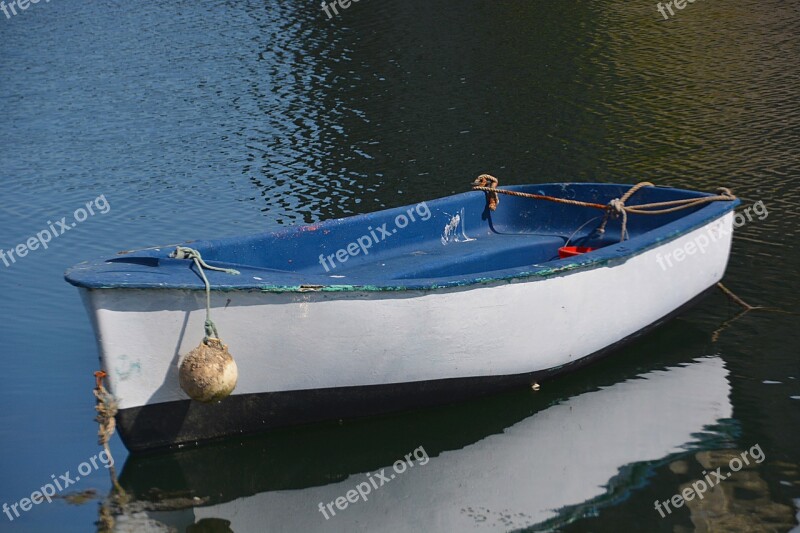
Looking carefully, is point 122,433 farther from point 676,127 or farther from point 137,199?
point 676,127

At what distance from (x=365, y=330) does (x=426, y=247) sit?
7.49ft

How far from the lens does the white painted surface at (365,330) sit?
6.34 metres

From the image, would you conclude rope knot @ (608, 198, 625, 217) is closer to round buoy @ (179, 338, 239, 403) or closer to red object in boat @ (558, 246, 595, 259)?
red object in boat @ (558, 246, 595, 259)

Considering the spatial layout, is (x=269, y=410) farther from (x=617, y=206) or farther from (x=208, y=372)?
(x=617, y=206)

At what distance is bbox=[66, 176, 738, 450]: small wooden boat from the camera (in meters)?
6.38

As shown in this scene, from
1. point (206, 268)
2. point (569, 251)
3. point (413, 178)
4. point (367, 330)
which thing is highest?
point (206, 268)

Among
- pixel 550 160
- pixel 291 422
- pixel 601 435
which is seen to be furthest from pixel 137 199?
pixel 601 435

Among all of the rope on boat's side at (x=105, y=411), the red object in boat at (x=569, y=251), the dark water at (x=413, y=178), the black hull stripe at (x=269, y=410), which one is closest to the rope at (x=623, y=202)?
the red object in boat at (x=569, y=251)

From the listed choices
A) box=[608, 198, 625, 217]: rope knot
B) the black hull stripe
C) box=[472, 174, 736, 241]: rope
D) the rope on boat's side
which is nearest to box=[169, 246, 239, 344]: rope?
the black hull stripe

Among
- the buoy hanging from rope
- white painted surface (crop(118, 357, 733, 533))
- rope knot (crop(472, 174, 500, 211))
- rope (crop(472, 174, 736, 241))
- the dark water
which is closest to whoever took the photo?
the buoy hanging from rope

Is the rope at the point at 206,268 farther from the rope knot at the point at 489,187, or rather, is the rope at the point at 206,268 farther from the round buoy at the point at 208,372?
the rope knot at the point at 489,187

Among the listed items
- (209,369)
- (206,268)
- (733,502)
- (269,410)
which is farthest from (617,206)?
(209,369)

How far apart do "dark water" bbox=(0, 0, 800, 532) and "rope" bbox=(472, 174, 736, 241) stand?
966 millimetres

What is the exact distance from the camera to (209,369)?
6.15m
